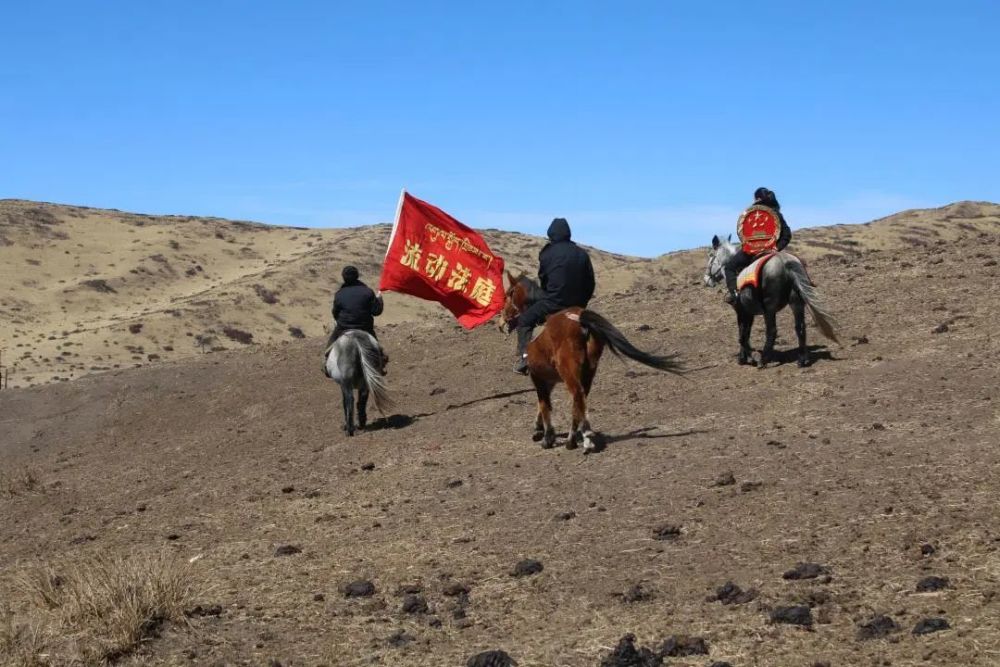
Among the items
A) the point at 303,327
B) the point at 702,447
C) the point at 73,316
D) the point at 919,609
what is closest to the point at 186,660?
the point at 919,609

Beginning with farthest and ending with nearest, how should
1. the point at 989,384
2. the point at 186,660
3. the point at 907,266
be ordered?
the point at 907,266 < the point at 989,384 < the point at 186,660

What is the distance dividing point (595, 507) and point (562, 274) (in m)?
3.54

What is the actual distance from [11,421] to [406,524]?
578 inches

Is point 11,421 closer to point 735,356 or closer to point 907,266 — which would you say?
point 735,356

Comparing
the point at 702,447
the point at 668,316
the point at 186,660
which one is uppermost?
the point at 668,316

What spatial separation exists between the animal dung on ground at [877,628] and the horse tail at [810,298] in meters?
8.63

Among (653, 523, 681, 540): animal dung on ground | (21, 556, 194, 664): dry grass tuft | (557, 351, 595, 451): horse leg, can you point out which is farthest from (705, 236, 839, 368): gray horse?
(21, 556, 194, 664): dry grass tuft

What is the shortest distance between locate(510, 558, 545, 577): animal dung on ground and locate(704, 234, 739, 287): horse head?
9.52 metres

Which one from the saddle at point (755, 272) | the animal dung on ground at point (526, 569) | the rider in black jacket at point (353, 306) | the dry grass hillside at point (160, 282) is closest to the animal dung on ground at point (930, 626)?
the animal dung on ground at point (526, 569)

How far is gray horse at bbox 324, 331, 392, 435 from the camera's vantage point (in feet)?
48.5

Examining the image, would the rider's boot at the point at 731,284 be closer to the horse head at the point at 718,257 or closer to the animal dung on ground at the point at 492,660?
the horse head at the point at 718,257

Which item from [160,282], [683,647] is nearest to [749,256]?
[683,647]

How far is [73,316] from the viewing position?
A: 51969mm

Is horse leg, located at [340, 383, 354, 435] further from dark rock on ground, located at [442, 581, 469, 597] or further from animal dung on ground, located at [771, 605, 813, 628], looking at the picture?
→ animal dung on ground, located at [771, 605, 813, 628]
